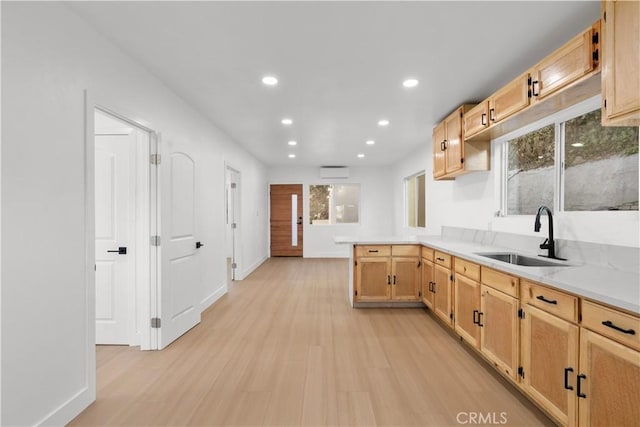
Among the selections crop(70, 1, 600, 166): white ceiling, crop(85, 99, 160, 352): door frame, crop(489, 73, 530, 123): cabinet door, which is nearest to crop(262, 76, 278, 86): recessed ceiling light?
crop(70, 1, 600, 166): white ceiling

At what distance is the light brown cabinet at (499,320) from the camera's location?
6.76 feet

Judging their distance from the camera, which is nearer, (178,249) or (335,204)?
(178,249)

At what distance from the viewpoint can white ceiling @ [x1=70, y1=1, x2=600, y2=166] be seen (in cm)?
190

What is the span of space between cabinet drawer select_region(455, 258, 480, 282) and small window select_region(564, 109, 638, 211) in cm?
87

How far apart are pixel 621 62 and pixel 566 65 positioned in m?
0.43

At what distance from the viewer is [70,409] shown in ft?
6.16

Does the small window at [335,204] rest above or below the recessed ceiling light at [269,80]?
below

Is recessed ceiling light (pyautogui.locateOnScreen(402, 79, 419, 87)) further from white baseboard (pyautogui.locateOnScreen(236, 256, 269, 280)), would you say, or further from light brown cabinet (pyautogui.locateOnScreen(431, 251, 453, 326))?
white baseboard (pyautogui.locateOnScreen(236, 256, 269, 280))

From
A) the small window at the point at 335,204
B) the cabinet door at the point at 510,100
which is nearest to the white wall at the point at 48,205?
the cabinet door at the point at 510,100

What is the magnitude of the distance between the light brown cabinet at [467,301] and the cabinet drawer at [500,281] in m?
0.11

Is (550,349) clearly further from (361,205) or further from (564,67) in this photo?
(361,205)

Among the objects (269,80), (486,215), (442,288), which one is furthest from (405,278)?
(269,80)

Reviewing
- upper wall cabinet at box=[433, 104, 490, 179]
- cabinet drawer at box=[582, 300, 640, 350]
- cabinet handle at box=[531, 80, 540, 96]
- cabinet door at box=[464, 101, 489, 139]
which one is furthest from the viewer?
upper wall cabinet at box=[433, 104, 490, 179]
